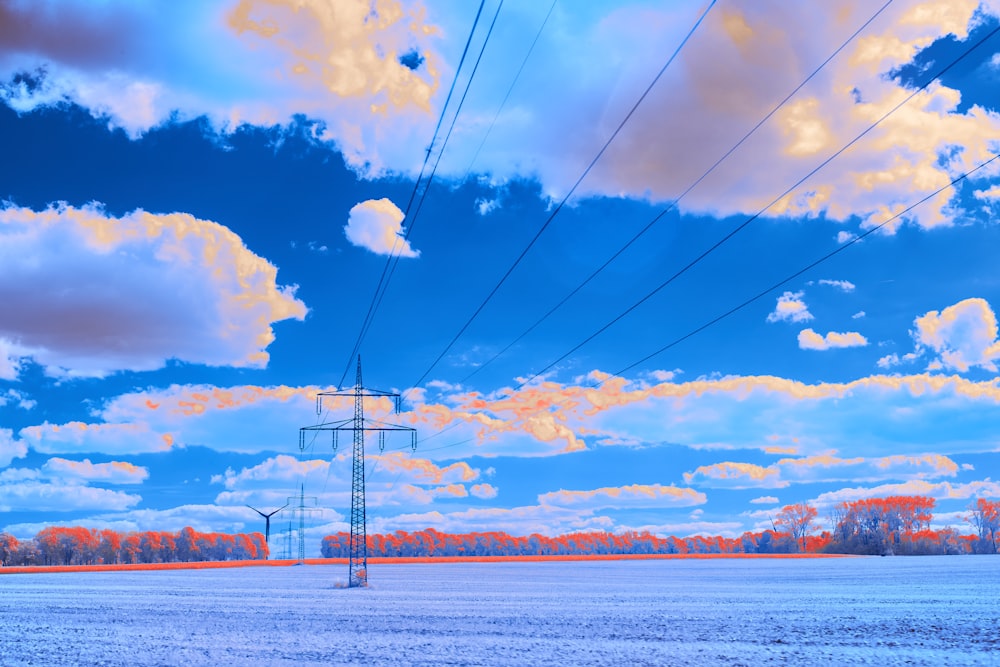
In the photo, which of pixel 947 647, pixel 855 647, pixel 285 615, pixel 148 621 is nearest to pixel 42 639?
pixel 148 621

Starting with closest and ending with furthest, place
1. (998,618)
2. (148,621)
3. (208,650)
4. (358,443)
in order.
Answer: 1. (208,650)
2. (998,618)
3. (148,621)
4. (358,443)

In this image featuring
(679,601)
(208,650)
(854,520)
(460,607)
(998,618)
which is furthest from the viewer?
(854,520)

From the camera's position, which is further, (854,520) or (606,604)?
(854,520)

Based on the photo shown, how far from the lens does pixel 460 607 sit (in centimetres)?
4600

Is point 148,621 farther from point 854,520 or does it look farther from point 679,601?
point 854,520

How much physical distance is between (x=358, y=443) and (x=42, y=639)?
91.0ft

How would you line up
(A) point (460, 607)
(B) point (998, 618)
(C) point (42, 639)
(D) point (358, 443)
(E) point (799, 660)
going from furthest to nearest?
(D) point (358, 443), (A) point (460, 607), (B) point (998, 618), (C) point (42, 639), (E) point (799, 660)

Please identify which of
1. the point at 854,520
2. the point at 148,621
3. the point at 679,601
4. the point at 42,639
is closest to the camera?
the point at 42,639

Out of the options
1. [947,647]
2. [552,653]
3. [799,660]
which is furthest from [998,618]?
[552,653]

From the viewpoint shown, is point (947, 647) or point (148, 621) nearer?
point (947, 647)

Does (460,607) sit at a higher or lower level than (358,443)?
lower

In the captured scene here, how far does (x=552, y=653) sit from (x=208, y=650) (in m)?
11.3

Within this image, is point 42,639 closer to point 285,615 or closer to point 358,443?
point 285,615

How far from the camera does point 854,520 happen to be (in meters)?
196
